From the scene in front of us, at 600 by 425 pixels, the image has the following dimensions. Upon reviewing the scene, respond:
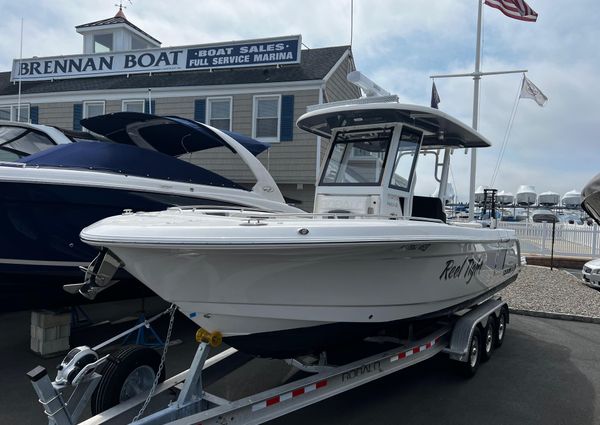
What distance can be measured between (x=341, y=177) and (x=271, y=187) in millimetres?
1913

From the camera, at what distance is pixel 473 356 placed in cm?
487

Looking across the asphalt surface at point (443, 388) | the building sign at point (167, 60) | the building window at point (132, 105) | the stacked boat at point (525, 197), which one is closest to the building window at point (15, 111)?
the building sign at point (167, 60)

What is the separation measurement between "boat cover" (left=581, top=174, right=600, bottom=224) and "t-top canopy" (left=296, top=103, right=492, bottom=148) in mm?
3131

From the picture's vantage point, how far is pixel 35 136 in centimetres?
667

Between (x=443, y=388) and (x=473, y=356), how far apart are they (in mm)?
544

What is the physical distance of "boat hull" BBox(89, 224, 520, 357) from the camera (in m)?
2.99

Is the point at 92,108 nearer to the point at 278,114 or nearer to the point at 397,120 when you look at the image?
the point at 278,114

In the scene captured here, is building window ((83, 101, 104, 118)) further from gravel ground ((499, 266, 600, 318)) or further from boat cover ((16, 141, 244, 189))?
gravel ground ((499, 266, 600, 318))

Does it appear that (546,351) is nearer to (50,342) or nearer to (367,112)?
(367,112)

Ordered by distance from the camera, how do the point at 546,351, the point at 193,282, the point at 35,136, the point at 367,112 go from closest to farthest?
1. the point at 193,282
2. the point at 367,112
3. the point at 546,351
4. the point at 35,136

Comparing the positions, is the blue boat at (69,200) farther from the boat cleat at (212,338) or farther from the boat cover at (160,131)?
the boat cleat at (212,338)

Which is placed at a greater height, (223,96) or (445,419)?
(223,96)

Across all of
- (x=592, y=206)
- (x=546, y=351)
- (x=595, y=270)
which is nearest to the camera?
(x=546, y=351)

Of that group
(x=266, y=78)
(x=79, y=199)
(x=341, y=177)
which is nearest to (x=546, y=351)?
(x=341, y=177)
